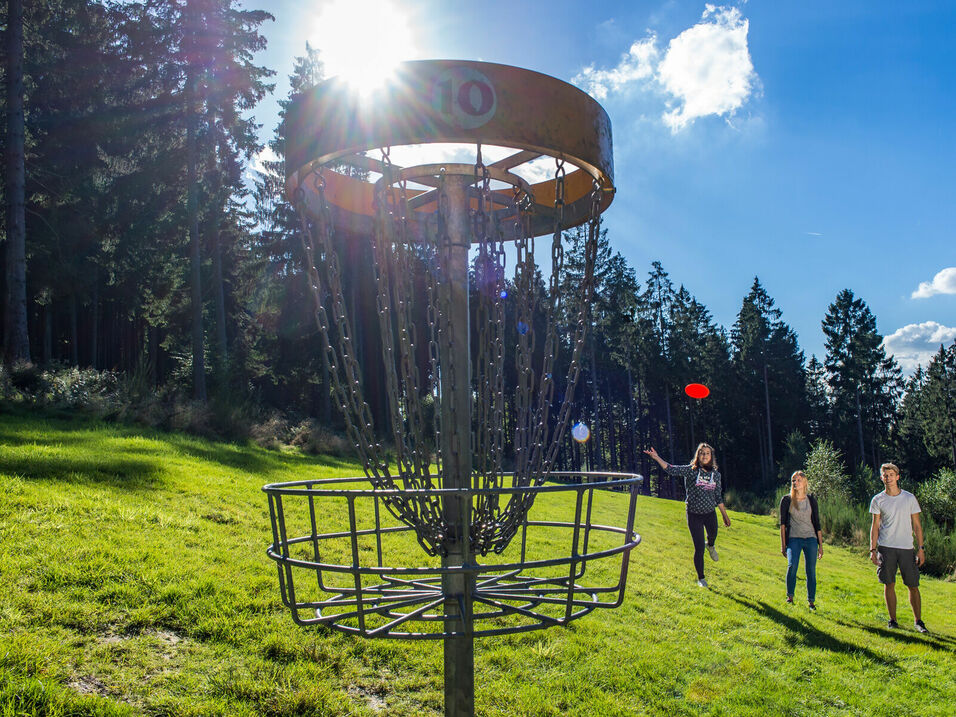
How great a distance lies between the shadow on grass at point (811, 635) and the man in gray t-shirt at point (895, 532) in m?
0.96

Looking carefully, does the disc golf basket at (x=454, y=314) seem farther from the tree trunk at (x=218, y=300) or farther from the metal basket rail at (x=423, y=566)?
the tree trunk at (x=218, y=300)

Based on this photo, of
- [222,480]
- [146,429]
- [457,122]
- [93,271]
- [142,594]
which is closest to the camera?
[457,122]

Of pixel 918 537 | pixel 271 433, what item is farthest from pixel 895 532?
pixel 271 433

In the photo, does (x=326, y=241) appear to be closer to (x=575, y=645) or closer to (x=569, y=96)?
(x=569, y=96)

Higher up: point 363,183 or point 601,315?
point 601,315

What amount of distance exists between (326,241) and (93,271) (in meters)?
21.1

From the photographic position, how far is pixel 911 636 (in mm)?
6836

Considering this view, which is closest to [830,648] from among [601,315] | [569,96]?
[569,96]

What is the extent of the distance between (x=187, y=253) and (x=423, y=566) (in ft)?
57.7

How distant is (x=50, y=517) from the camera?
201 inches

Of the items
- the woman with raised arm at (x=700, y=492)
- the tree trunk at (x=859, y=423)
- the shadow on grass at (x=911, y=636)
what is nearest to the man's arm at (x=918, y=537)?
the shadow on grass at (x=911, y=636)

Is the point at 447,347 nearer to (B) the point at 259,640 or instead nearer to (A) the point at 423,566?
(B) the point at 259,640

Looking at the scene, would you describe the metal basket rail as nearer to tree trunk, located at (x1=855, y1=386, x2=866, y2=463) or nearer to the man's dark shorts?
the man's dark shorts

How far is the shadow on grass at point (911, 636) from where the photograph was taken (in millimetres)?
6547
